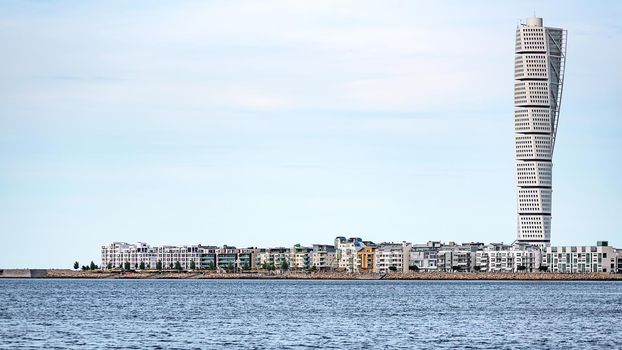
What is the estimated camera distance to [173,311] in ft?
362

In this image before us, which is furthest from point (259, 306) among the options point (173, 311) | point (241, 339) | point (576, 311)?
point (241, 339)

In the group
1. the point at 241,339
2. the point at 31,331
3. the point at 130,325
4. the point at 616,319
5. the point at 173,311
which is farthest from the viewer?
the point at 173,311

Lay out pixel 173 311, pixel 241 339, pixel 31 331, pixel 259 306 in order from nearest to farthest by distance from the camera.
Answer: pixel 241 339
pixel 31 331
pixel 173 311
pixel 259 306

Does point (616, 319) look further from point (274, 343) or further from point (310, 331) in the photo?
point (274, 343)

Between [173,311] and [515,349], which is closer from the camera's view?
[515,349]

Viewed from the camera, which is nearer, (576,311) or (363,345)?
(363,345)

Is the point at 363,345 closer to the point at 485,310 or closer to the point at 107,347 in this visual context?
the point at 107,347

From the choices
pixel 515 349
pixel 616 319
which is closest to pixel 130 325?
pixel 515 349

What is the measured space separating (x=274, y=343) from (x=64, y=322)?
77.2ft

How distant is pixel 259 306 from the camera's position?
408 feet

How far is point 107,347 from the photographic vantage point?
2756 inches

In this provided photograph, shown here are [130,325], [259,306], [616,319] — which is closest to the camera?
[130,325]

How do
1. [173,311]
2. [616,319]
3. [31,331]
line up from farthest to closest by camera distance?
[173,311] < [616,319] < [31,331]

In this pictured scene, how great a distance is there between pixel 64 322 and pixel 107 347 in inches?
882
